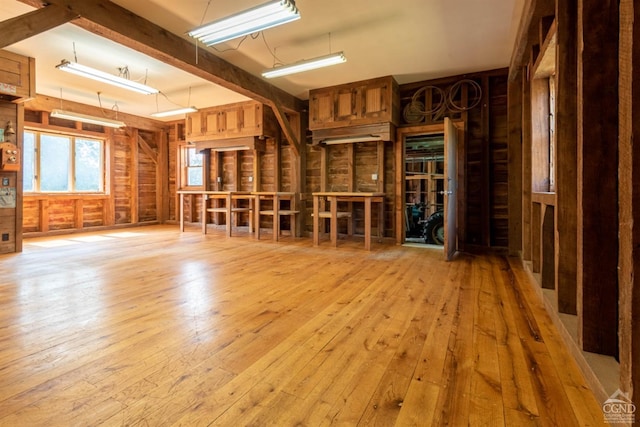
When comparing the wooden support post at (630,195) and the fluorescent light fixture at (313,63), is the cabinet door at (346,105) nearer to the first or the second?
the fluorescent light fixture at (313,63)

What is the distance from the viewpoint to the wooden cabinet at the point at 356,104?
5227mm

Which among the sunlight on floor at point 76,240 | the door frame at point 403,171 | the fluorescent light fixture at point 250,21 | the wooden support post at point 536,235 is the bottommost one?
the sunlight on floor at point 76,240

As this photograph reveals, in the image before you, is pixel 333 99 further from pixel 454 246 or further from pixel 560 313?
pixel 560 313

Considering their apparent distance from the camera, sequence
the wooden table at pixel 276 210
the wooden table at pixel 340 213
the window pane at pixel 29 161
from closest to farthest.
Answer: the wooden table at pixel 340 213, the wooden table at pixel 276 210, the window pane at pixel 29 161

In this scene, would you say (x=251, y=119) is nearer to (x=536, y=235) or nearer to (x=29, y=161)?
(x=29, y=161)

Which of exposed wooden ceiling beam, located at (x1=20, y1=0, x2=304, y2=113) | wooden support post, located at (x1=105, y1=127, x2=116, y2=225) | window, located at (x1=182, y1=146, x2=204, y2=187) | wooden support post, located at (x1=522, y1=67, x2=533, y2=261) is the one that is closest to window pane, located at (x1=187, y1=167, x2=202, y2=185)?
window, located at (x1=182, y1=146, x2=204, y2=187)

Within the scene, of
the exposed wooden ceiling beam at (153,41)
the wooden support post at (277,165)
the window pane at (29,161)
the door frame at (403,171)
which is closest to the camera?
the exposed wooden ceiling beam at (153,41)

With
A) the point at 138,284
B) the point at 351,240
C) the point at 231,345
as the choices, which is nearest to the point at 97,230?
the point at 138,284

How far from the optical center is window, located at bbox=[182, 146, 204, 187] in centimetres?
827

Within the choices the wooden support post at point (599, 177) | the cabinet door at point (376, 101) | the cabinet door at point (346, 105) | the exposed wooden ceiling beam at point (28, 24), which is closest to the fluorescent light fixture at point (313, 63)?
the cabinet door at point (376, 101)

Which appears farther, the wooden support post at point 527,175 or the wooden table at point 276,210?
the wooden table at point 276,210

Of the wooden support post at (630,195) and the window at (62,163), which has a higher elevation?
the window at (62,163)

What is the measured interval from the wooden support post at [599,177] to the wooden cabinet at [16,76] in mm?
6295

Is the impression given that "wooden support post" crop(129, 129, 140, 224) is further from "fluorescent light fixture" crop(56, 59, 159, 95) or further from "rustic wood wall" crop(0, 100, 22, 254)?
"fluorescent light fixture" crop(56, 59, 159, 95)
